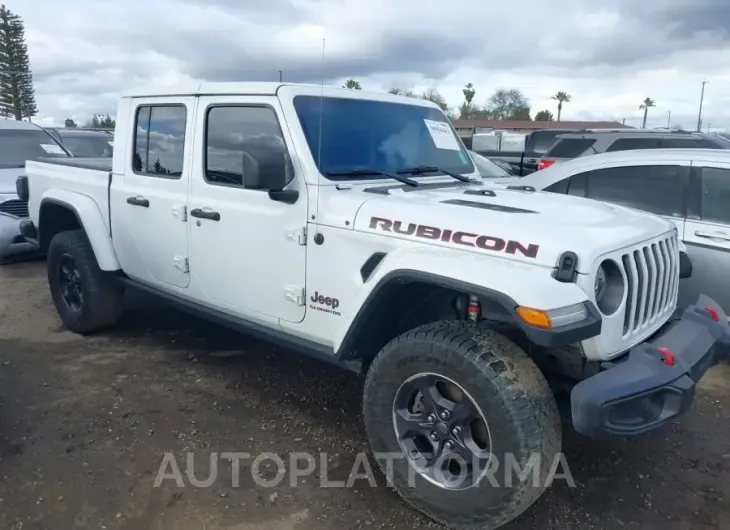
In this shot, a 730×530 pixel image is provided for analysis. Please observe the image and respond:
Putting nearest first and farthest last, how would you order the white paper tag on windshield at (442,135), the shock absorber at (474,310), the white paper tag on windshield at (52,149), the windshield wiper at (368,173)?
the shock absorber at (474,310) < the windshield wiper at (368,173) < the white paper tag on windshield at (442,135) < the white paper tag on windshield at (52,149)

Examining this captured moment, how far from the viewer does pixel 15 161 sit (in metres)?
8.80

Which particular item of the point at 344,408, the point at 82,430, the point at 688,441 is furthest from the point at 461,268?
the point at 82,430

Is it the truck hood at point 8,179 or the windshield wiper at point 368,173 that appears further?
the truck hood at point 8,179

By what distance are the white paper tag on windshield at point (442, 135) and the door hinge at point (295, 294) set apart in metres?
1.42

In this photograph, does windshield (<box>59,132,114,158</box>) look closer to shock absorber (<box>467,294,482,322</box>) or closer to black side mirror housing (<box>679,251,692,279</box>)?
shock absorber (<box>467,294,482,322</box>)

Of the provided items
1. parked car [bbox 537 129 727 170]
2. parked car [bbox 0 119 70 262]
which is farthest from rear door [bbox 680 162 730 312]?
parked car [bbox 0 119 70 262]

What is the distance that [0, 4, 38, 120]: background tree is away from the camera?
41.5 meters

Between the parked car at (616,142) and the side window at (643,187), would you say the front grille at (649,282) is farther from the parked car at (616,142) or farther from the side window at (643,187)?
the parked car at (616,142)

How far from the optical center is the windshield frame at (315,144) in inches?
134

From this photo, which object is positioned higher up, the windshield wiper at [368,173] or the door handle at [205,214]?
the windshield wiper at [368,173]

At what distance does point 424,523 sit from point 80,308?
11.7ft

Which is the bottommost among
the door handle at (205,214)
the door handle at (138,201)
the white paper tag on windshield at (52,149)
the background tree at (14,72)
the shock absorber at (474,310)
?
the shock absorber at (474,310)

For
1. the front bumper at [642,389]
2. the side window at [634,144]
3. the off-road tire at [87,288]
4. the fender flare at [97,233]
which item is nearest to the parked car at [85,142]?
the off-road tire at [87,288]

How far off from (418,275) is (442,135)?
1.73m
